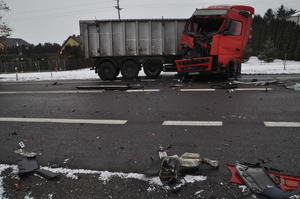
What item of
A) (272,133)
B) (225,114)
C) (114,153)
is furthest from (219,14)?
(114,153)

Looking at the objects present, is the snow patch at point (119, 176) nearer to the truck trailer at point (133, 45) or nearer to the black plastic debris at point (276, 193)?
the black plastic debris at point (276, 193)

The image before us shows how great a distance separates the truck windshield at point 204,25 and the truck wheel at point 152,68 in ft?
8.68

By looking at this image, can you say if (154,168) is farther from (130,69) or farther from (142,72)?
(142,72)

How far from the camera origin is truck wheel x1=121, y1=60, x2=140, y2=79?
13.4 meters

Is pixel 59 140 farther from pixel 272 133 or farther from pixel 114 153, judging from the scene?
pixel 272 133

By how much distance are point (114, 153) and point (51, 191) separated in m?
1.14

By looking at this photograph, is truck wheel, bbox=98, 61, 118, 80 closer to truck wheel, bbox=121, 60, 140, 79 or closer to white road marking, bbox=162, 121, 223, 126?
truck wheel, bbox=121, 60, 140, 79

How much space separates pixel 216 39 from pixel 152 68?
13.9 feet

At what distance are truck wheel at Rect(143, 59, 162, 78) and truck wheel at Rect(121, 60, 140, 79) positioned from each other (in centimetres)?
51

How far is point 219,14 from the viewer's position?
10203 millimetres

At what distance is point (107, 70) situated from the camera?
13.5m

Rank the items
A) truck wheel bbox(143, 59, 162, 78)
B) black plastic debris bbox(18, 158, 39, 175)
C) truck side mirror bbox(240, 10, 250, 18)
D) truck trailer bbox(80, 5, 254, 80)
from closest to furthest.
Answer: black plastic debris bbox(18, 158, 39, 175), truck side mirror bbox(240, 10, 250, 18), truck trailer bbox(80, 5, 254, 80), truck wheel bbox(143, 59, 162, 78)

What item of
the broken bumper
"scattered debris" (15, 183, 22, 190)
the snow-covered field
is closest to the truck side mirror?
the broken bumper

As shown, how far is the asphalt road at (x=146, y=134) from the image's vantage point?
9.59 ft
